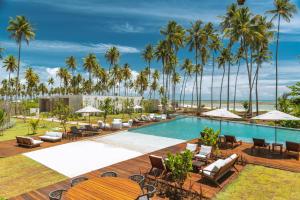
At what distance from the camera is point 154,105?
160 ft

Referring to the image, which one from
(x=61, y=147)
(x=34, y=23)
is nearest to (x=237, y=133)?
(x=61, y=147)

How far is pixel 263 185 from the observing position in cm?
815

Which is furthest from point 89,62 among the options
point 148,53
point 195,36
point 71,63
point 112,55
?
point 195,36

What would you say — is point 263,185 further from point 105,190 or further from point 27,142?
point 27,142

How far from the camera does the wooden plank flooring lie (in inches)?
293

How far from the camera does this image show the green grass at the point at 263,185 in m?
7.27

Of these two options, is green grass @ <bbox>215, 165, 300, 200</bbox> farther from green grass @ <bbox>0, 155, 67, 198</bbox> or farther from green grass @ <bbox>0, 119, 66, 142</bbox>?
green grass @ <bbox>0, 119, 66, 142</bbox>

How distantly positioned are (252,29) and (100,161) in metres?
30.0

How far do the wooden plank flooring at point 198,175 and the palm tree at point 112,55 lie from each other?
45927 millimetres

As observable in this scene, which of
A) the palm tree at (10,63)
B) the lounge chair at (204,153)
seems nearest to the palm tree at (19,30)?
the palm tree at (10,63)

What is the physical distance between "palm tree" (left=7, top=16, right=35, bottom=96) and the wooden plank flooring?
3096 centimetres

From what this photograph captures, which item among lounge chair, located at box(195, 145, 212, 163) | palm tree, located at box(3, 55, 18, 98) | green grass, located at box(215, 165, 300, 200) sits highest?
palm tree, located at box(3, 55, 18, 98)

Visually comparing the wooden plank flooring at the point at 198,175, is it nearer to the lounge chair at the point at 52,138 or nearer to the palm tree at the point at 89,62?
the lounge chair at the point at 52,138

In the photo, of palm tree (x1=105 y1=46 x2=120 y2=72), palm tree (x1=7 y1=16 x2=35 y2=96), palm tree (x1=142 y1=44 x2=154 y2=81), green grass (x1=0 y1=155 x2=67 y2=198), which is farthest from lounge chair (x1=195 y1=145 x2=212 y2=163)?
palm tree (x1=105 y1=46 x2=120 y2=72)
